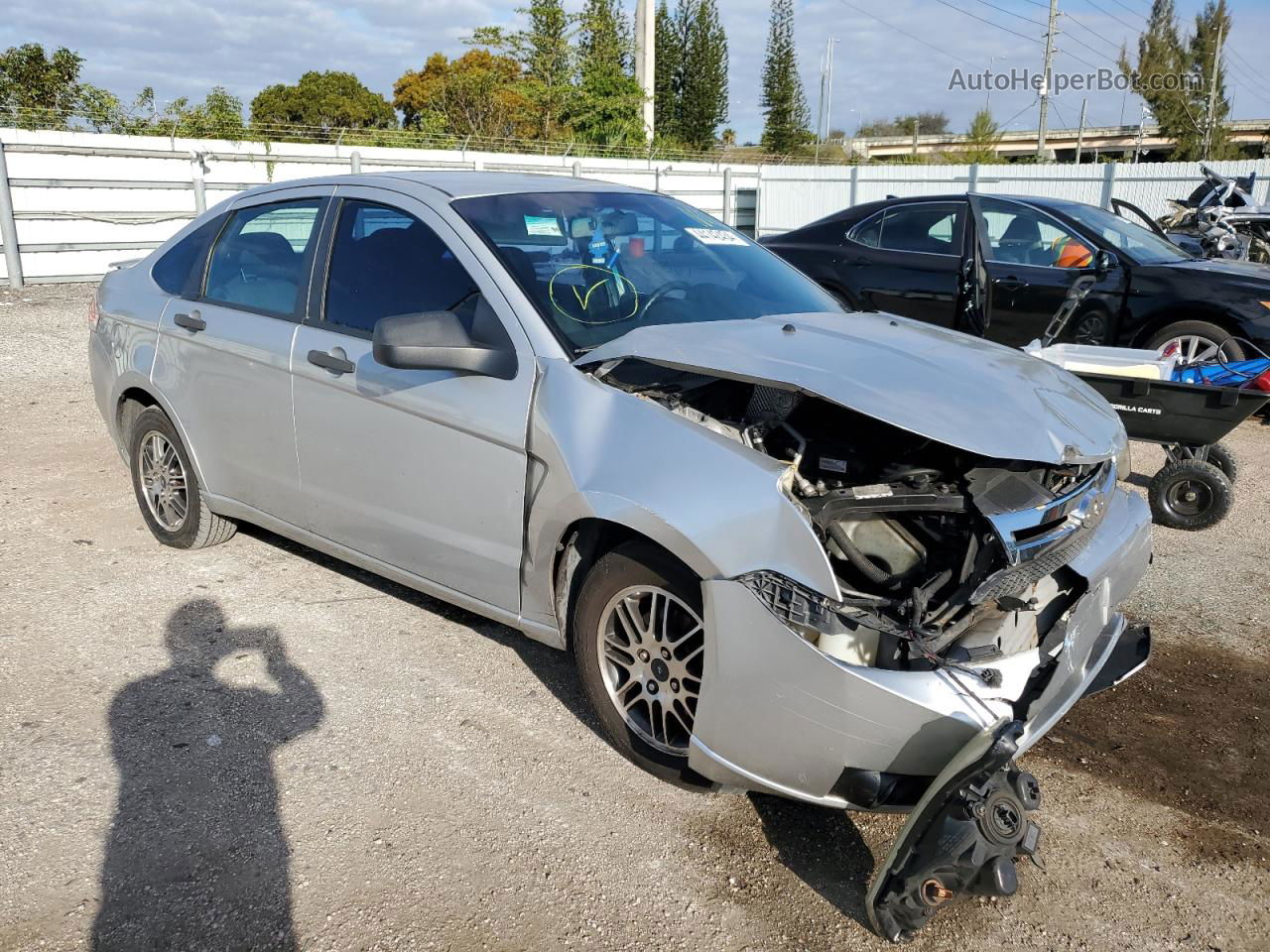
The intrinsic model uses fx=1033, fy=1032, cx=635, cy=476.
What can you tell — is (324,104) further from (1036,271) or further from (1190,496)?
(1190,496)

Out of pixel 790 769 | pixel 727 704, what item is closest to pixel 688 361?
pixel 727 704

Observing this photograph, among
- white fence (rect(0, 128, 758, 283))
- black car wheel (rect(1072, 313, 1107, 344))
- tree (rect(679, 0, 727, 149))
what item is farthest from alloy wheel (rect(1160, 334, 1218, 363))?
tree (rect(679, 0, 727, 149))

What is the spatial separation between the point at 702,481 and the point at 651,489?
16cm

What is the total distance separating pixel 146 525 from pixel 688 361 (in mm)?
3677

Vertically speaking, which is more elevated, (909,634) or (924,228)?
(924,228)

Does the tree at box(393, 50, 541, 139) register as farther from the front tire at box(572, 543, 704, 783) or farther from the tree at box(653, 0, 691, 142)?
the front tire at box(572, 543, 704, 783)

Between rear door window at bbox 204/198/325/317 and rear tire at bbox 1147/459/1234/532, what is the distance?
15.3ft


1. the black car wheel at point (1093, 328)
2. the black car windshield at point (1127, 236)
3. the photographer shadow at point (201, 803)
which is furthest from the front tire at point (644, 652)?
the black car windshield at point (1127, 236)

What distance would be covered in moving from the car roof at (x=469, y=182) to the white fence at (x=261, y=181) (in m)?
7.01

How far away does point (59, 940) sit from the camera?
102 inches

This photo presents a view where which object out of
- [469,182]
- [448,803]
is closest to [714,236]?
[469,182]

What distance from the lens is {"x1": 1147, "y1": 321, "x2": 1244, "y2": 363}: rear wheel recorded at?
301 inches

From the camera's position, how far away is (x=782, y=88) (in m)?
58.4

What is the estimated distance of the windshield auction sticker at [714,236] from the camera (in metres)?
4.31
